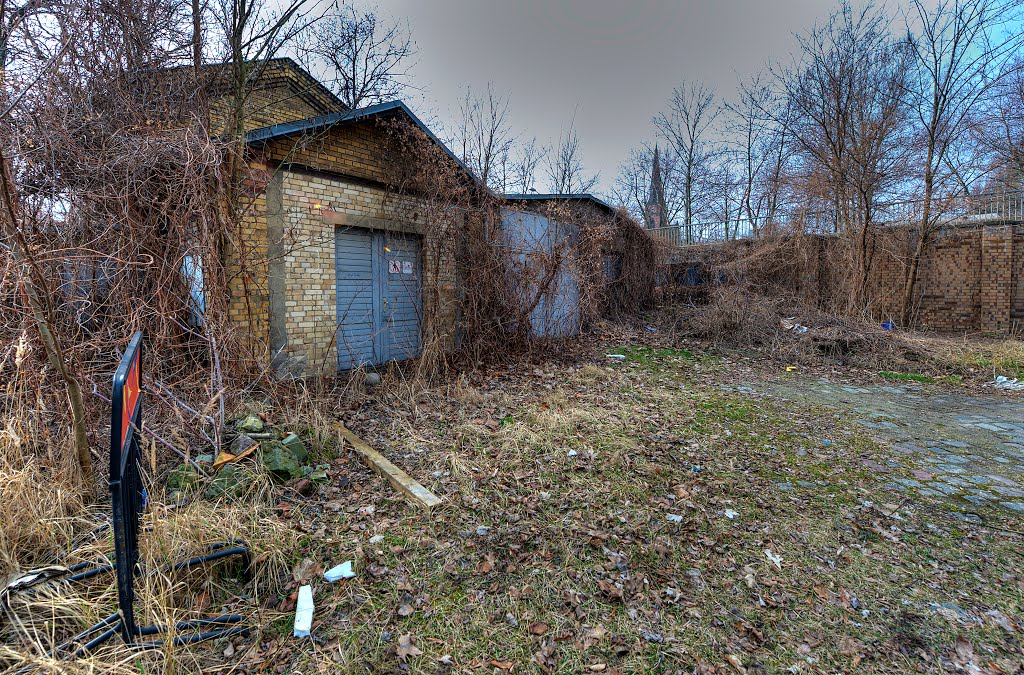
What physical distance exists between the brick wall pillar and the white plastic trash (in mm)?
17432

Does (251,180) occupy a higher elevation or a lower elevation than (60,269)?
higher

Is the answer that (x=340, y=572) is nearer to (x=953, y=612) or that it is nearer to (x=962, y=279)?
(x=953, y=612)

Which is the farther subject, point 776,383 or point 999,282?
point 999,282

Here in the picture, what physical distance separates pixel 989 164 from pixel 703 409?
1655cm

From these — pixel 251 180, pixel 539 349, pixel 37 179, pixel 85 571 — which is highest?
pixel 251 180

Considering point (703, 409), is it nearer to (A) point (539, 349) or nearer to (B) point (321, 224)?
(A) point (539, 349)

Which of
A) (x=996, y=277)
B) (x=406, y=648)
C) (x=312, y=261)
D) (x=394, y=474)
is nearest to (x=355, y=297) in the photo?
(x=312, y=261)

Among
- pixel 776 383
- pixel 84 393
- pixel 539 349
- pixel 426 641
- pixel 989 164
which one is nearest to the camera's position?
pixel 426 641

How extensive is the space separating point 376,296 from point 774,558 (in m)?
7.03

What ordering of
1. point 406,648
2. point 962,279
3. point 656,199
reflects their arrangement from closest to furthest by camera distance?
point 406,648
point 962,279
point 656,199

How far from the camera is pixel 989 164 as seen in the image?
47.4ft

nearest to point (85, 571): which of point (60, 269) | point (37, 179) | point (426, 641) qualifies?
point (426, 641)

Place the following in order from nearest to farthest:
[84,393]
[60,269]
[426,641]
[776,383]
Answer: [426,641] → [84,393] → [60,269] → [776,383]

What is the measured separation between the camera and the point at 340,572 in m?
2.79
